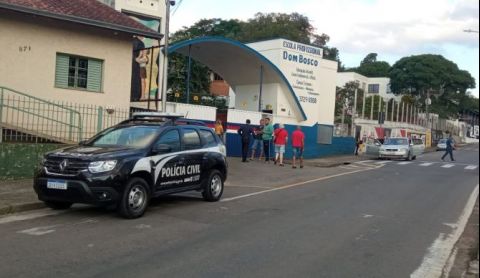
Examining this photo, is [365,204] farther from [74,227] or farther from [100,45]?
[100,45]

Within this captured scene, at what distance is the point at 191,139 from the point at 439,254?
5.35m

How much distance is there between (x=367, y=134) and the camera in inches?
1823

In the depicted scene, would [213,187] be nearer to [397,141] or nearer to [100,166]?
[100,166]

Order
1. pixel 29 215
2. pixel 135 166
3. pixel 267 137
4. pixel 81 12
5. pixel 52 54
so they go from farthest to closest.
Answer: pixel 267 137, pixel 81 12, pixel 52 54, pixel 29 215, pixel 135 166

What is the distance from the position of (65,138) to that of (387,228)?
9436 millimetres

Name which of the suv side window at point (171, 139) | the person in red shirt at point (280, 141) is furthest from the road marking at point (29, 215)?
the person in red shirt at point (280, 141)

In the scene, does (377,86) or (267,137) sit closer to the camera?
(267,137)

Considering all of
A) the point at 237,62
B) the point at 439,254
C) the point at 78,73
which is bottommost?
the point at 439,254

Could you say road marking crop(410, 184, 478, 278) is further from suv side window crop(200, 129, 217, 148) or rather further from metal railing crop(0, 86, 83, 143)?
metal railing crop(0, 86, 83, 143)

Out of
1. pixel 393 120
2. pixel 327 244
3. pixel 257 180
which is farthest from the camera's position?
pixel 393 120

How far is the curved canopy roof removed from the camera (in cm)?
2591

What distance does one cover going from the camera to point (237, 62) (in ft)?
93.4

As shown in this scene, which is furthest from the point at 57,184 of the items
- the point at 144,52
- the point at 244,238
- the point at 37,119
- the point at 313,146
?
the point at 313,146

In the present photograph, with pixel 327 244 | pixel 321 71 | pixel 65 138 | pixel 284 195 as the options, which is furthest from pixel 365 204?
pixel 321 71
